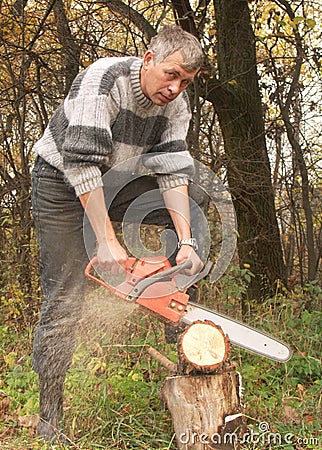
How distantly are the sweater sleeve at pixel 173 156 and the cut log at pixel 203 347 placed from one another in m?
0.87

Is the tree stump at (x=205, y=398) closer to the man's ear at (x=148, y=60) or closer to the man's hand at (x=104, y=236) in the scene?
the man's hand at (x=104, y=236)

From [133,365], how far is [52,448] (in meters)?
1.39

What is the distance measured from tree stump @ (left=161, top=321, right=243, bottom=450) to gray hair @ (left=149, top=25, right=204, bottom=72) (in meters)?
1.42

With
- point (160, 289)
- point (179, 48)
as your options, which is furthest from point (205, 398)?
point (179, 48)

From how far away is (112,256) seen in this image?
2.90 metres

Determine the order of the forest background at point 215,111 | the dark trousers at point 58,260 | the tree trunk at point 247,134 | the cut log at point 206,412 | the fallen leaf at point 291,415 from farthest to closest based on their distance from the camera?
the tree trunk at point 247,134, the forest background at point 215,111, the fallen leaf at point 291,415, the dark trousers at point 58,260, the cut log at point 206,412

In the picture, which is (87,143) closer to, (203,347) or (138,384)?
(203,347)

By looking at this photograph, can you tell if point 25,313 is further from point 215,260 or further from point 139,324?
point 215,260

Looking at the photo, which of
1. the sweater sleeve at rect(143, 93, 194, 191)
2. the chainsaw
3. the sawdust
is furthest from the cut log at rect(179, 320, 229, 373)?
the sawdust

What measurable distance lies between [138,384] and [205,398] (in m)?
0.94

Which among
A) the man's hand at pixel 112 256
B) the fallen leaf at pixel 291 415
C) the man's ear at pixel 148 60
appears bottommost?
the fallen leaf at pixel 291 415

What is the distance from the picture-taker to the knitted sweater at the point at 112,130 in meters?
2.94

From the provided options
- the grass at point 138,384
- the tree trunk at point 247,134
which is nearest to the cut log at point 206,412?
the grass at point 138,384

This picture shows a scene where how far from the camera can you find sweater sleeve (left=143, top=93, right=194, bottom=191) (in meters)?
3.38
